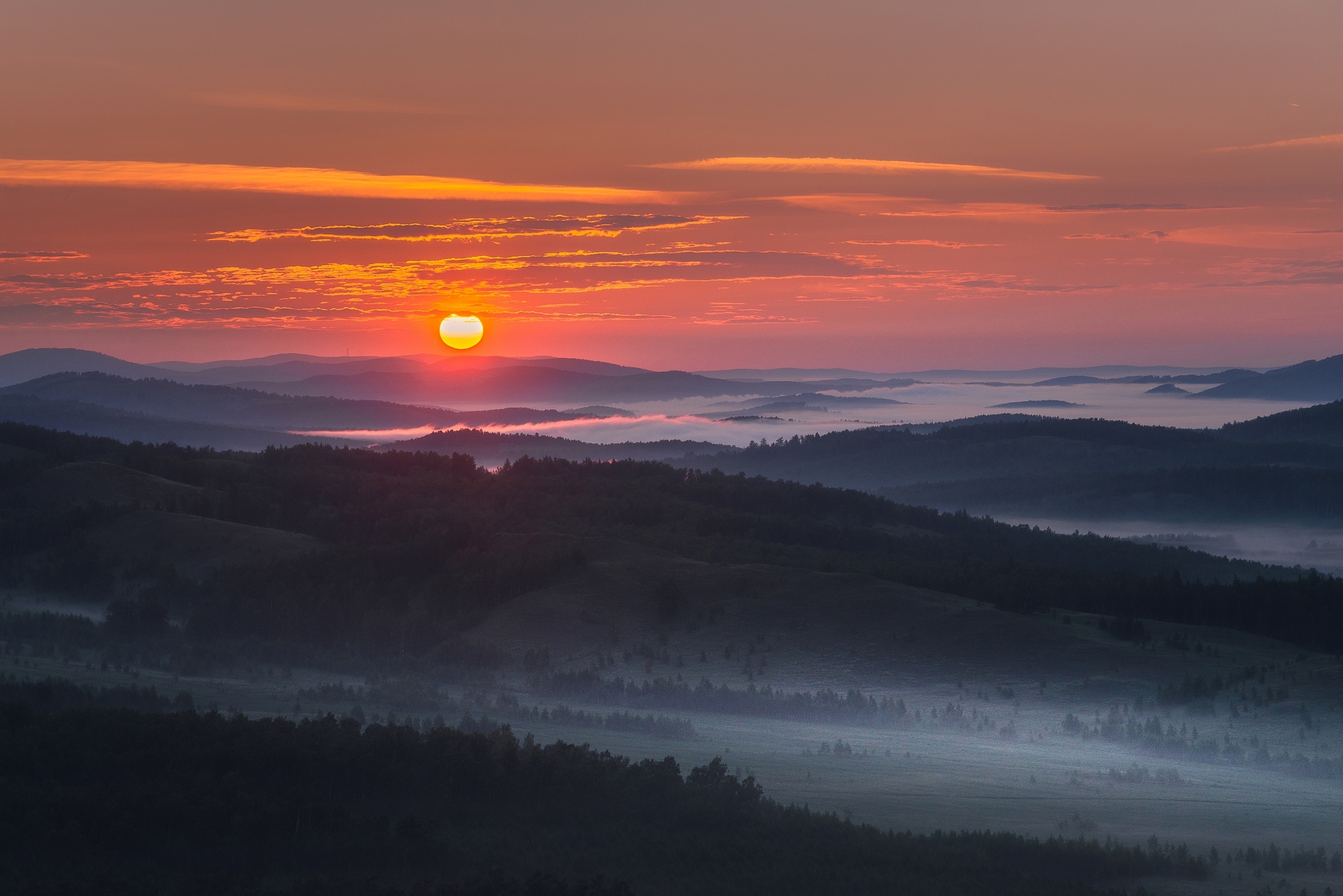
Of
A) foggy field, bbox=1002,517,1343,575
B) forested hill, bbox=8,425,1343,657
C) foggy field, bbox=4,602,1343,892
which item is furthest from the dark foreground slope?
foggy field, bbox=1002,517,1343,575

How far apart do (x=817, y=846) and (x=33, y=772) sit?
1343 cm

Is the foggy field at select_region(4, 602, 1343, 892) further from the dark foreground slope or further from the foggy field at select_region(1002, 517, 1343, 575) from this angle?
the foggy field at select_region(1002, 517, 1343, 575)

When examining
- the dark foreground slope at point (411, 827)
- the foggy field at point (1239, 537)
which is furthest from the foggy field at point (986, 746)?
the foggy field at point (1239, 537)

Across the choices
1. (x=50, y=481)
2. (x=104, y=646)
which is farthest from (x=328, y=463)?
(x=104, y=646)

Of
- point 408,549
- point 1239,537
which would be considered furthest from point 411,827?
point 1239,537

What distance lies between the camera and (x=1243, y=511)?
7003 inches

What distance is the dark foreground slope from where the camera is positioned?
19188mm

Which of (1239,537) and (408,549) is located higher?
(1239,537)

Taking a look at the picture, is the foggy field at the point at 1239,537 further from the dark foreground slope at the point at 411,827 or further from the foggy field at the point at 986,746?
the dark foreground slope at the point at 411,827

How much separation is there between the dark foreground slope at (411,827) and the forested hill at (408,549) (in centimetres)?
2158

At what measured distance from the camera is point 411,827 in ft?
67.7

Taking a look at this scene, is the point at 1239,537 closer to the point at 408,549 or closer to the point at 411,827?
the point at 408,549

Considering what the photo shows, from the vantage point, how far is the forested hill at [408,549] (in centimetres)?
5034

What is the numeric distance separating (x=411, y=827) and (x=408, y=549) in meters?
38.6
